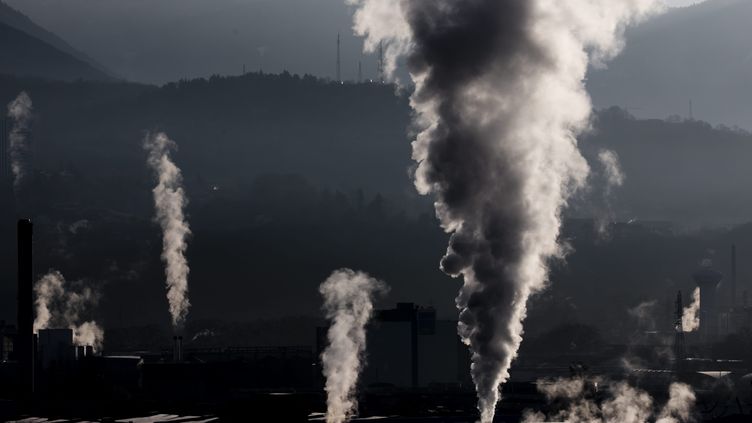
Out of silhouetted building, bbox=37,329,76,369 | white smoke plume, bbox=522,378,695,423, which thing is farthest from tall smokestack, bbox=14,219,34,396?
white smoke plume, bbox=522,378,695,423

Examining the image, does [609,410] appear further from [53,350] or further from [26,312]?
[53,350]

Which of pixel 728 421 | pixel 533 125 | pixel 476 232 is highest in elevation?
pixel 533 125

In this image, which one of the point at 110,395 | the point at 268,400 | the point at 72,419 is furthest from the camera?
the point at 110,395

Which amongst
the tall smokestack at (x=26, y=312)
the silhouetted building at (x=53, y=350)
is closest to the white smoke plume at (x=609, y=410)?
the tall smokestack at (x=26, y=312)

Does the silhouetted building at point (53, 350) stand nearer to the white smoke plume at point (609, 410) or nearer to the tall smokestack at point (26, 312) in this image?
the tall smokestack at point (26, 312)

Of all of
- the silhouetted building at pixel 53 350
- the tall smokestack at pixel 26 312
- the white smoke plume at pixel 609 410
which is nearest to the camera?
the white smoke plume at pixel 609 410

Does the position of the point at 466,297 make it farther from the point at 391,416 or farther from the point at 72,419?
the point at 391,416

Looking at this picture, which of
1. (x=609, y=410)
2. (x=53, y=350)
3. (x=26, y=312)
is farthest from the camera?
(x=53, y=350)

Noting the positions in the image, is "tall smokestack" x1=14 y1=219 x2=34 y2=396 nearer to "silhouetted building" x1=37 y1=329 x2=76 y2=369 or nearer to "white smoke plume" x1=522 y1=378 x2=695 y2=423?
"silhouetted building" x1=37 y1=329 x2=76 y2=369

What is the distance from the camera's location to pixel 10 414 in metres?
144

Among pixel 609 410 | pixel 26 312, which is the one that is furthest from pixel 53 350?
pixel 609 410

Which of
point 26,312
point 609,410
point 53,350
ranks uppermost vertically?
point 26,312

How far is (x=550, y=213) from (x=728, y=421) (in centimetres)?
6786

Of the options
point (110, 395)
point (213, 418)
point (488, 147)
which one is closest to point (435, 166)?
point (488, 147)
